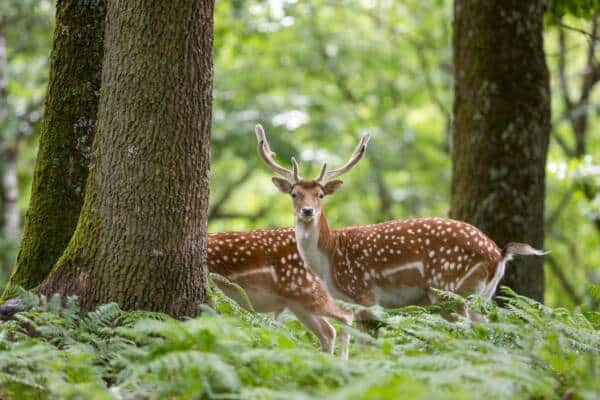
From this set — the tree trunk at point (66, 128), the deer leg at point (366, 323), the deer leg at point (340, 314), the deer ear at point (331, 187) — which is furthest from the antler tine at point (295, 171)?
the tree trunk at point (66, 128)

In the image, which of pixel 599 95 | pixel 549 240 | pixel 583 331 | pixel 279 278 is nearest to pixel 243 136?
pixel 279 278

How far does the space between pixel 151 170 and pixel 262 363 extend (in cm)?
144

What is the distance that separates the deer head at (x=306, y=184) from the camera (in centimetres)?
695

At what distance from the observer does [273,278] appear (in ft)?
23.0

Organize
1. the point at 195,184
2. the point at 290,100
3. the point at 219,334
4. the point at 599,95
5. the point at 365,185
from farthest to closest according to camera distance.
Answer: the point at 599,95
the point at 365,185
the point at 290,100
the point at 195,184
the point at 219,334

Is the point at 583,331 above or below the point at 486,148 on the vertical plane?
below

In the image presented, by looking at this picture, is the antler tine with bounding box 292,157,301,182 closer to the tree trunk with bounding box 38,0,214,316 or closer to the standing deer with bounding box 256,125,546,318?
the standing deer with bounding box 256,125,546,318

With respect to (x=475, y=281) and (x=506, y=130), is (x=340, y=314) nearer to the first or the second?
(x=475, y=281)

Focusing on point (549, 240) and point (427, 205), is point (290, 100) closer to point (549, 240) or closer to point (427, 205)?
point (427, 205)

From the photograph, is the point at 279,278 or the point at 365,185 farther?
the point at 365,185

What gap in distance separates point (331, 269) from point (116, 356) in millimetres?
3448

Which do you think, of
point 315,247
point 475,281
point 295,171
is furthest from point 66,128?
point 475,281

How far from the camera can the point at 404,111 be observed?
20547 mm

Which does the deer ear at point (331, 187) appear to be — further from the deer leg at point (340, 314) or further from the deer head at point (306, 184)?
the deer leg at point (340, 314)
